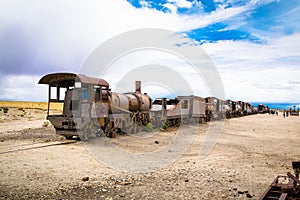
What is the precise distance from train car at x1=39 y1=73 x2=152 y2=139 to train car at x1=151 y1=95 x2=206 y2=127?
22.6ft

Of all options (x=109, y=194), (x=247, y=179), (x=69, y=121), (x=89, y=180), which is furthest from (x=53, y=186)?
(x=69, y=121)

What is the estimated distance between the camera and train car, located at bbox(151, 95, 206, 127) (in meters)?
23.6

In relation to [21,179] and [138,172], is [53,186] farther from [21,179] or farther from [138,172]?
[138,172]

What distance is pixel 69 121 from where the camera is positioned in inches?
541

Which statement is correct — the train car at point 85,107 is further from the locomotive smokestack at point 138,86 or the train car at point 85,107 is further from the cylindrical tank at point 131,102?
the locomotive smokestack at point 138,86

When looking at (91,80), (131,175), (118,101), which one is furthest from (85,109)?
(131,175)

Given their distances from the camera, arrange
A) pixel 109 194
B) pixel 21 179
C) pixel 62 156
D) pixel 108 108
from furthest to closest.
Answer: pixel 108 108 → pixel 62 156 → pixel 21 179 → pixel 109 194

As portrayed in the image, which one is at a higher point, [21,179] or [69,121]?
[69,121]

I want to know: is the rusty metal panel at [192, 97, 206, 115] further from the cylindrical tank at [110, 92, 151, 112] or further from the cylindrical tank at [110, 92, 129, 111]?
the cylindrical tank at [110, 92, 129, 111]

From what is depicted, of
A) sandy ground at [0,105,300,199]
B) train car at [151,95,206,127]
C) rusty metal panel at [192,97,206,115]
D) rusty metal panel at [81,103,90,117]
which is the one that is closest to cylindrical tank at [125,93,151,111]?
train car at [151,95,206,127]

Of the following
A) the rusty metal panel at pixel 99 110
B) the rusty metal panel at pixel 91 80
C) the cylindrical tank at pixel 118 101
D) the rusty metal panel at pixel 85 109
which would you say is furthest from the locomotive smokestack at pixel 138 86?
the rusty metal panel at pixel 85 109

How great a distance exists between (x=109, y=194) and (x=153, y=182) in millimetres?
1419

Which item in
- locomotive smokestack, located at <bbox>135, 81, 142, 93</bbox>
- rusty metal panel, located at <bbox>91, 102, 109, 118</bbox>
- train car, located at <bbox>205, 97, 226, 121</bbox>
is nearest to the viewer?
rusty metal panel, located at <bbox>91, 102, 109, 118</bbox>

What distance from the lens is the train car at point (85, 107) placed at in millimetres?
13812
